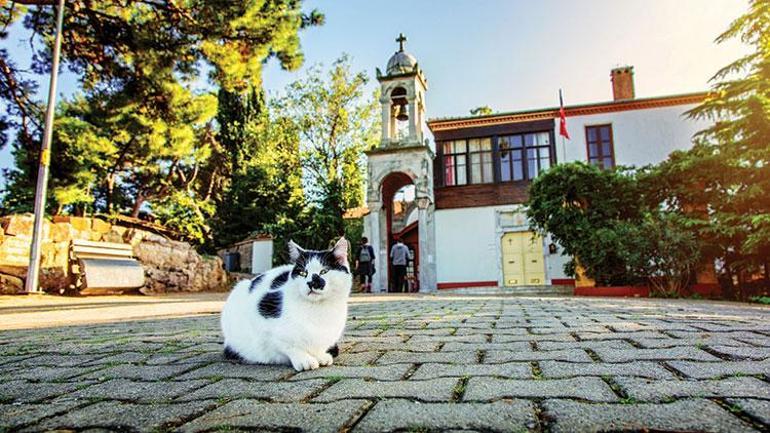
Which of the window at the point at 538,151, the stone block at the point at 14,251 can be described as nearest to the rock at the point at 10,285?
the stone block at the point at 14,251

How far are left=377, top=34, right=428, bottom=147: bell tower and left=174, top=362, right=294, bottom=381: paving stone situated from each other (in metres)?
14.6

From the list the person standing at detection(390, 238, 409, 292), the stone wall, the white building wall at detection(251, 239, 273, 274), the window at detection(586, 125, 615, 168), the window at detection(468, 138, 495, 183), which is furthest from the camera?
the white building wall at detection(251, 239, 273, 274)

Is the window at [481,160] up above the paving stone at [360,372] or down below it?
above

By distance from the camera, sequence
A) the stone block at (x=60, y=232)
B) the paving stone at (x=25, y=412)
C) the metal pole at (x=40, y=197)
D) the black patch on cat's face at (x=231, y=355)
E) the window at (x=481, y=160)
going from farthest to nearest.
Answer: the window at (x=481, y=160) → the stone block at (x=60, y=232) → the metal pole at (x=40, y=197) → the black patch on cat's face at (x=231, y=355) → the paving stone at (x=25, y=412)

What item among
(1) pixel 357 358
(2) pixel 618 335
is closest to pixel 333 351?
(1) pixel 357 358

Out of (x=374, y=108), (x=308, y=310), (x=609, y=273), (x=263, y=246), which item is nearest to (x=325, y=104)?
(x=374, y=108)

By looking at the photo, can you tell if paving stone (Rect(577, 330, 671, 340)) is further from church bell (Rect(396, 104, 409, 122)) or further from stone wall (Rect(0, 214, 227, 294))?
church bell (Rect(396, 104, 409, 122))

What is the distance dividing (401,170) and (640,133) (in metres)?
10.4

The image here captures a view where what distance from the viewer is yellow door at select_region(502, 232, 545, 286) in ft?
57.2

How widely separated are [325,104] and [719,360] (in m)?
25.1

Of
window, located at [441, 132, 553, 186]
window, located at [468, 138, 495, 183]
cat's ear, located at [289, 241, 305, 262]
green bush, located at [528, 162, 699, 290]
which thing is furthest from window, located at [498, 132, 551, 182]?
cat's ear, located at [289, 241, 305, 262]

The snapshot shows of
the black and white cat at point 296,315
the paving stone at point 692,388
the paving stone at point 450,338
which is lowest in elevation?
the paving stone at point 450,338

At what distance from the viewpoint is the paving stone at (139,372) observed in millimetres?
2135

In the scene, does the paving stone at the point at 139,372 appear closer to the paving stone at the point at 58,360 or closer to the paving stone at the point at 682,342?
the paving stone at the point at 58,360
